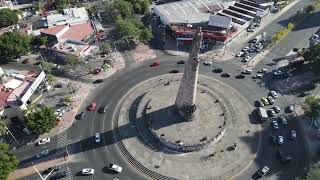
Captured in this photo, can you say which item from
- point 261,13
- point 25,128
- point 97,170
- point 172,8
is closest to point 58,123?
point 25,128

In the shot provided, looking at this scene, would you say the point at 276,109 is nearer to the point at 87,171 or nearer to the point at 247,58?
the point at 247,58

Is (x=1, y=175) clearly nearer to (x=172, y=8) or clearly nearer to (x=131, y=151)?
(x=131, y=151)

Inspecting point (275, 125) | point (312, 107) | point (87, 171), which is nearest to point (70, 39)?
point (87, 171)

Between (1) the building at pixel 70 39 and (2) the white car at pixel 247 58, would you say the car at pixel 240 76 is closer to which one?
(2) the white car at pixel 247 58

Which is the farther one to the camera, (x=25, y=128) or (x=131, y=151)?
(x=25, y=128)

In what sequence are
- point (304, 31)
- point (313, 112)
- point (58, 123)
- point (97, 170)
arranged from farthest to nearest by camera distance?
point (304, 31), point (58, 123), point (313, 112), point (97, 170)

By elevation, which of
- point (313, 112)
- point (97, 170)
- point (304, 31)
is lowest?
point (97, 170)

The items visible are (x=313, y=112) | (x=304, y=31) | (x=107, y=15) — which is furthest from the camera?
(x=107, y=15)
